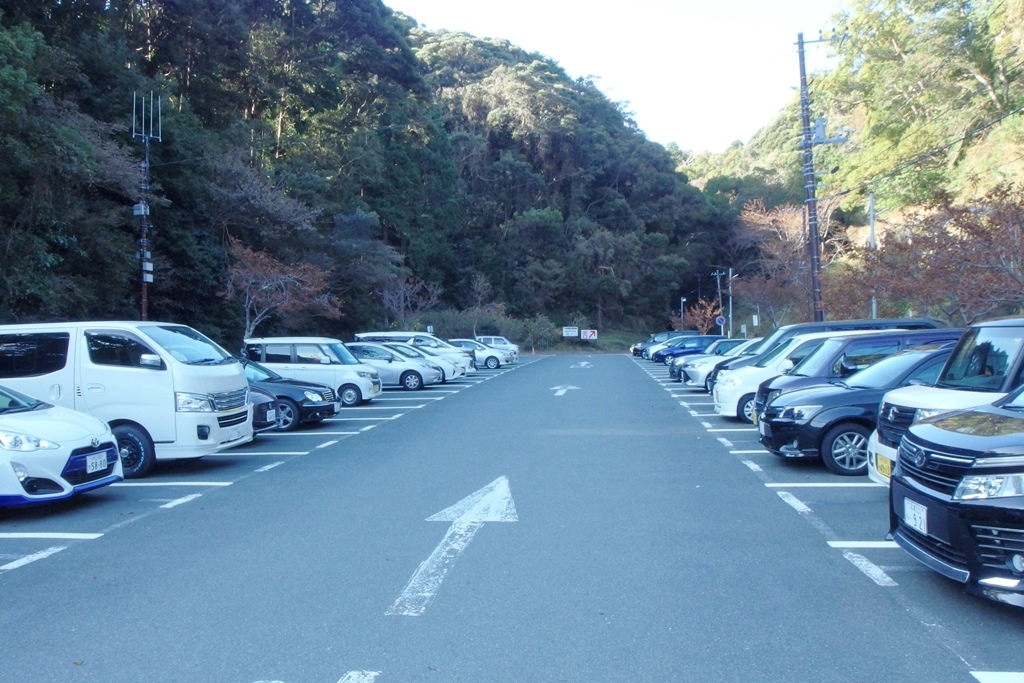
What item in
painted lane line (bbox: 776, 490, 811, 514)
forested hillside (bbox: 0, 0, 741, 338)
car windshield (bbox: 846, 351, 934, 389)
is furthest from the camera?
forested hillside (bbox: 0, 0, 741, 338)

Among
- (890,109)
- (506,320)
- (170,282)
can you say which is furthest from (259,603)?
(506,320)

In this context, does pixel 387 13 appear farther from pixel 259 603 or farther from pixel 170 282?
pixel 259 603

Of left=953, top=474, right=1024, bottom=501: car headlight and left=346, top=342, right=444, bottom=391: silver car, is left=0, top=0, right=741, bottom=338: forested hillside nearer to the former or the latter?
left=346, top=342, right=444, bottom=391: silver car

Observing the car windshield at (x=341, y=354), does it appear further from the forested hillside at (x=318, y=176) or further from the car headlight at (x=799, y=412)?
the car headlight at (x=799, y=412)

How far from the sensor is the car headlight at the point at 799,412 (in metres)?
10.8

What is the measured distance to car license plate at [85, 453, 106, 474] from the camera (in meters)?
8.94

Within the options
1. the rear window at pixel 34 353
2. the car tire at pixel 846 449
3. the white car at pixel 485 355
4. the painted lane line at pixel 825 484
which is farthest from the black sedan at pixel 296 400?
the white car at pixel 485 355

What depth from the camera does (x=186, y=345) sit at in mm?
12023

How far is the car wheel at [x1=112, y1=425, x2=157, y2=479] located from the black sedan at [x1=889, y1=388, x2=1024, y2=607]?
8.84 meters

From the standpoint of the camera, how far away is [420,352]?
2867 cm

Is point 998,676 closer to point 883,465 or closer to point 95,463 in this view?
point 883,465

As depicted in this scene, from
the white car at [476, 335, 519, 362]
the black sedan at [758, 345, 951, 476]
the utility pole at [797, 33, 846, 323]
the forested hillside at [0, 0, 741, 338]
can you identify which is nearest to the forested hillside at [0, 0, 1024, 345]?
the forested hillside at [0, 0, 741, 338]

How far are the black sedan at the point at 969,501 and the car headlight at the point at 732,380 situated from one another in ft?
33.9

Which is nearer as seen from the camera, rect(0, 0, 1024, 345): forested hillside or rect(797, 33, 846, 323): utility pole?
rect(0, 0, 1024, 345): forested hillside
